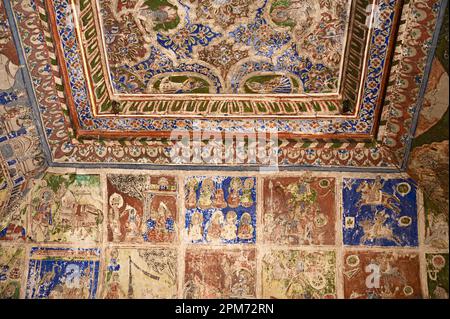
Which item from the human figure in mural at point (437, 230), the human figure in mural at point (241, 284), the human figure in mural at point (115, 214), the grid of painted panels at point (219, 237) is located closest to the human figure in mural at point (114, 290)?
the grid of painted panels at point (219, 237)

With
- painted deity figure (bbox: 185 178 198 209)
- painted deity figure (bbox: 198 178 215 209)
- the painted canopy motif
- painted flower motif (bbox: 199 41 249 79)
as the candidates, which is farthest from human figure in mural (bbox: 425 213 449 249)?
painted flower motif (bbox: 199 41 249 79)

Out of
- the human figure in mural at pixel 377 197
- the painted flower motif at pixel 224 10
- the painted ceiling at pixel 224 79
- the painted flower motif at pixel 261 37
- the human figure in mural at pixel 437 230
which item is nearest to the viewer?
the painted ceiling at pixel 224 79

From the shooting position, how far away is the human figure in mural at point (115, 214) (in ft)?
21.1

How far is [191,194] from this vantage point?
6.47 meters

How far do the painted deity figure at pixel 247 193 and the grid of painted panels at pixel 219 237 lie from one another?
0.01m

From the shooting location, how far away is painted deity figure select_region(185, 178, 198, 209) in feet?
21.2

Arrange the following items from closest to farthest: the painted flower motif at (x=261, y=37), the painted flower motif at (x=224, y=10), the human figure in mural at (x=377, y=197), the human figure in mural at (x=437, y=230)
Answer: the painted flower motif at (x=224, y=10) < the painted flower motif at (x=261, y=37) < the human figure in mural at (x=437, y=230) < the human figure in mural at (x=377, y=197)

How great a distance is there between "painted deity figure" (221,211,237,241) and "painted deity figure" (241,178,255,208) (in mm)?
153

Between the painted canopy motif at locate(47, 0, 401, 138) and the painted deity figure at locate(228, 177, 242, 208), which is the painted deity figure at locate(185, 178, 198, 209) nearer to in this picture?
the painted deity figure at locate(228, 177, 242, 208)

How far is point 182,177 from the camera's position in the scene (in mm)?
6492

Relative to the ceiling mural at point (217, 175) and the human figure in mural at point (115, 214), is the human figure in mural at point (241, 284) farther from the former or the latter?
the human figure in mural at point (115, 214)

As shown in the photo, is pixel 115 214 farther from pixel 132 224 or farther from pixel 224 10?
pixel 224 10

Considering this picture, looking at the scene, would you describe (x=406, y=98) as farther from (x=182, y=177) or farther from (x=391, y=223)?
(x=182, y=177)

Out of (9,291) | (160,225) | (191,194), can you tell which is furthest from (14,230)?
(191,194)
